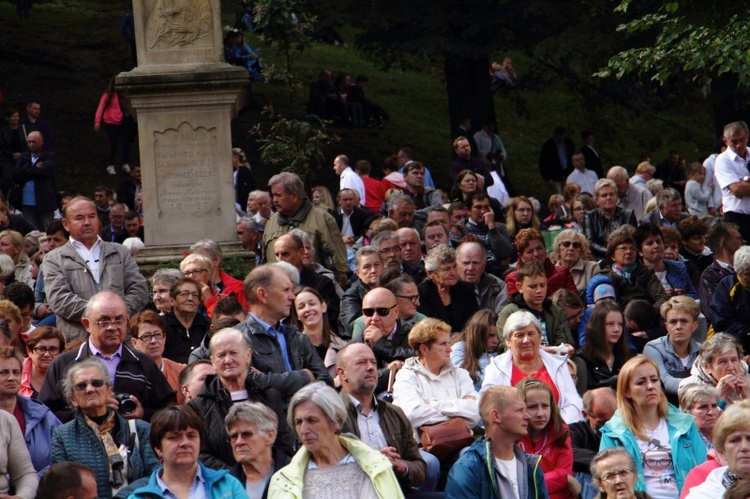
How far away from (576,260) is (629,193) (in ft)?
15.3

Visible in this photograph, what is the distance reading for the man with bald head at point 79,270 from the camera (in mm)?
11023

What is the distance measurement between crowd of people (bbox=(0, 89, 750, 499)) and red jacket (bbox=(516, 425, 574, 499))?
0.04ft

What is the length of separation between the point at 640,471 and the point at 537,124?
2331cm

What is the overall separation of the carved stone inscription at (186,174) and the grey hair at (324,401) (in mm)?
6071

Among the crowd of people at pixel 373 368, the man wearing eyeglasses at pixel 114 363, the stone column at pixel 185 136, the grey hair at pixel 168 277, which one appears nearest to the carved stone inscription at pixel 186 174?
the stone column at pixel 185 136

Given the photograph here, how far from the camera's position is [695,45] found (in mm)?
14781

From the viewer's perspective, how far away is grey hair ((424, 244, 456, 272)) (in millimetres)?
11898

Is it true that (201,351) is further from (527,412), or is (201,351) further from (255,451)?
(527,412)

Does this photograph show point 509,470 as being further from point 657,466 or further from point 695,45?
point 695,45

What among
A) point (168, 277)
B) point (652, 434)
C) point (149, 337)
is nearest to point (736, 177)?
point (652, 434)

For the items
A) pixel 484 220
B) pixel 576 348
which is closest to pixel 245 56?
pixel 484 220

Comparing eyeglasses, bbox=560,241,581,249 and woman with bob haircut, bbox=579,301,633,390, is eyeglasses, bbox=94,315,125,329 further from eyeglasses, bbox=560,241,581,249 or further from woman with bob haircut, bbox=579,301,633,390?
eyeglasses, bbox=560,241,581,249

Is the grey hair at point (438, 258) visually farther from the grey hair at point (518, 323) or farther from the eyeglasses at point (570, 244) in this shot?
the eyeglasses at point (570, 244)

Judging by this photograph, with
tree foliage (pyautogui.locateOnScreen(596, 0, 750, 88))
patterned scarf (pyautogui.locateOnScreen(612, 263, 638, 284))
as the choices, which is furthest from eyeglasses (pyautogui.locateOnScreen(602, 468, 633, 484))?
tree foliage (pyautogui.locateOnScreen(596, 0, 750, 88))
